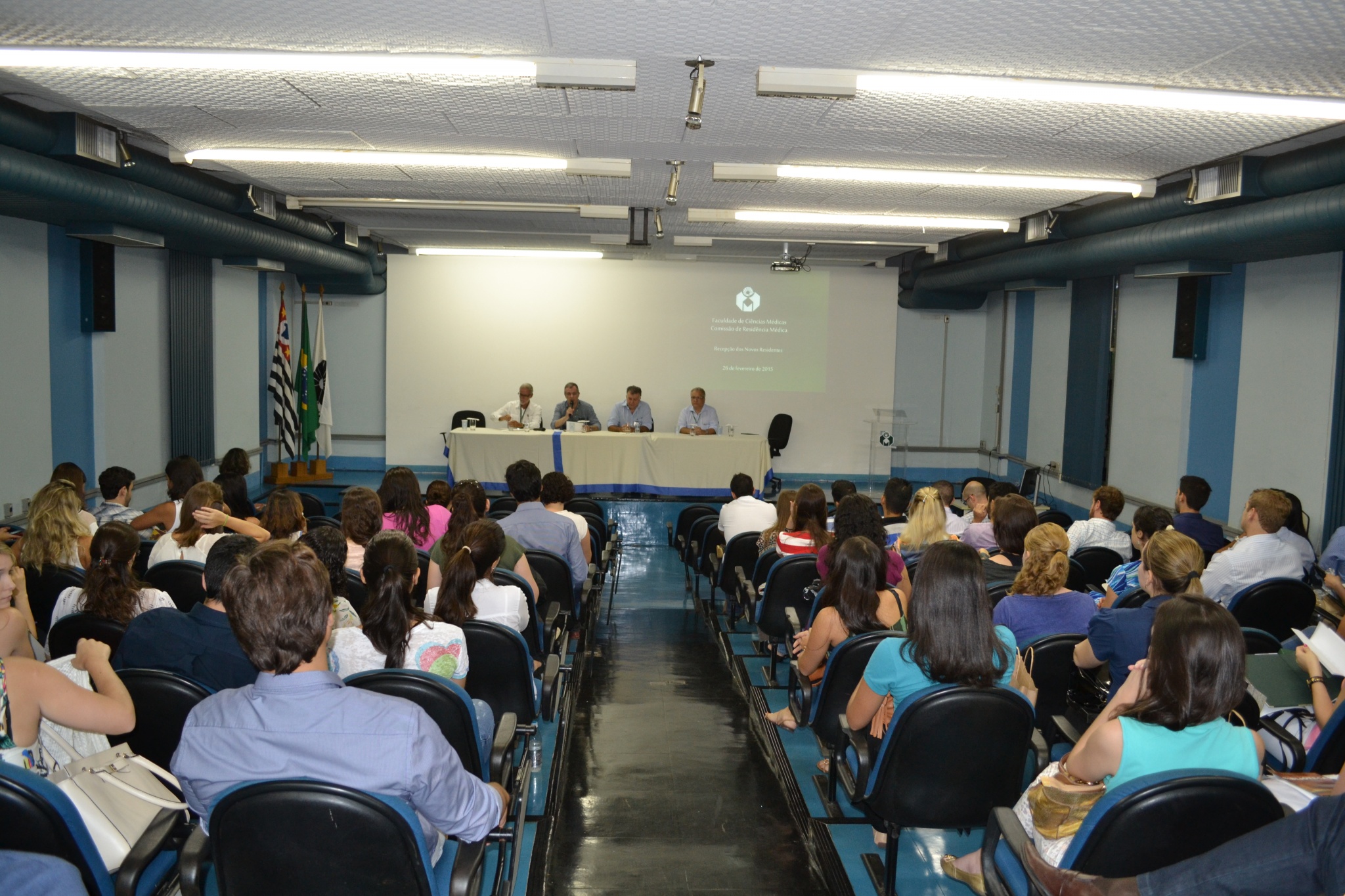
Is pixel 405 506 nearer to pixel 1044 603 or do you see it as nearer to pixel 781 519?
pixel 781 519

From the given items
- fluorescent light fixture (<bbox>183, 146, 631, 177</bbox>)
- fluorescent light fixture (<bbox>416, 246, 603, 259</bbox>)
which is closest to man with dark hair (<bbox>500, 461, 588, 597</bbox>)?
fluorescent light fixture (<bbox>183, 146, 631, 177</bbox>)

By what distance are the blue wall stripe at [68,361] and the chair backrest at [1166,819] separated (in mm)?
8256

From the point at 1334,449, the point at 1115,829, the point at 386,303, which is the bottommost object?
the point at 1115,829

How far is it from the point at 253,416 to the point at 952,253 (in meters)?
8.84

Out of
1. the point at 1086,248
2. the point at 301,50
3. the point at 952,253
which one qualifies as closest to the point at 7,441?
the point at 301,50

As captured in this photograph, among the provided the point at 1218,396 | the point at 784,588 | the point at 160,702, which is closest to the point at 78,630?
the point at 160,702

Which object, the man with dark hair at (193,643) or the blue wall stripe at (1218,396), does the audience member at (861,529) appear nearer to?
the man with dark hair at (193,643)

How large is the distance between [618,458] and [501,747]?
8.57 m

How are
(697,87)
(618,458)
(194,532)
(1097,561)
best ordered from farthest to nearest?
(618,458) < (1097,561) < (194,532) < (697,87)

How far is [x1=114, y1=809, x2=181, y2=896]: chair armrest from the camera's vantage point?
2.20m

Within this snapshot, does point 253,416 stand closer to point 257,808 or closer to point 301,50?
point 301,50

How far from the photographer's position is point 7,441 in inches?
284

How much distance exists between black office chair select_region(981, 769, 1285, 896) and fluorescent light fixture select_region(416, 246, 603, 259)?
10.6 m

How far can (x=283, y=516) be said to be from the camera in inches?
196
